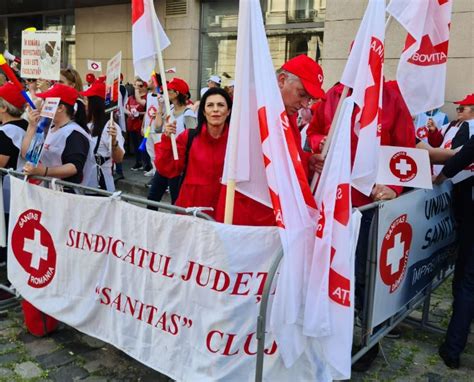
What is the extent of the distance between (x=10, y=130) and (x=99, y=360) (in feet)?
7.24

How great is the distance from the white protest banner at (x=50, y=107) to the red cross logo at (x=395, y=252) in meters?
2.65

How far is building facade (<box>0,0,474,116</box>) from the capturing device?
863 cm

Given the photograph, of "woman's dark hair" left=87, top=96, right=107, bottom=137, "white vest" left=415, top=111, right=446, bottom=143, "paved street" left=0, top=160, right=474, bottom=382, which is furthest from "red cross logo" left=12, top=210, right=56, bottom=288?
"white vest" left=415, top=111, right=446, bottom=143

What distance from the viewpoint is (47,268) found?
3875mm

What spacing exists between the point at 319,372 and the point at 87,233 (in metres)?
1.78

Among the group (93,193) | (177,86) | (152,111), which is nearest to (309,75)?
(93,193)

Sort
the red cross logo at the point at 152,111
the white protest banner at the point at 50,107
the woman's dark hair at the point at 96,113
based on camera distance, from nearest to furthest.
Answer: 1. the white protest banner at the point at 50,107
2. the woman's dark hair at the point at 96,113
3. the red cross logo at the point at 152,111

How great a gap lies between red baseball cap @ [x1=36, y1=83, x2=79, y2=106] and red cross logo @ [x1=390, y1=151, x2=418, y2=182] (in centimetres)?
268

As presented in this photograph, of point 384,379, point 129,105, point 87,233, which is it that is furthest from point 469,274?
point 129,105

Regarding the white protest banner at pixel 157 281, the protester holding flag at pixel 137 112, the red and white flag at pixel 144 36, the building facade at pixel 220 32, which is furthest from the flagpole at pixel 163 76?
the protester holding flag at pixel 137 112

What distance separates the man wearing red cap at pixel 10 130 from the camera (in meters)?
4.58

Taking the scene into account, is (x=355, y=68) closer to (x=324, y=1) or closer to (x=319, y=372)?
(x=319, y=372)

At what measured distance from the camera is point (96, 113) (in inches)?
216

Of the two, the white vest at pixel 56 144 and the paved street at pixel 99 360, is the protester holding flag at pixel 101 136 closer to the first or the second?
the white vest at pixel 56 144
